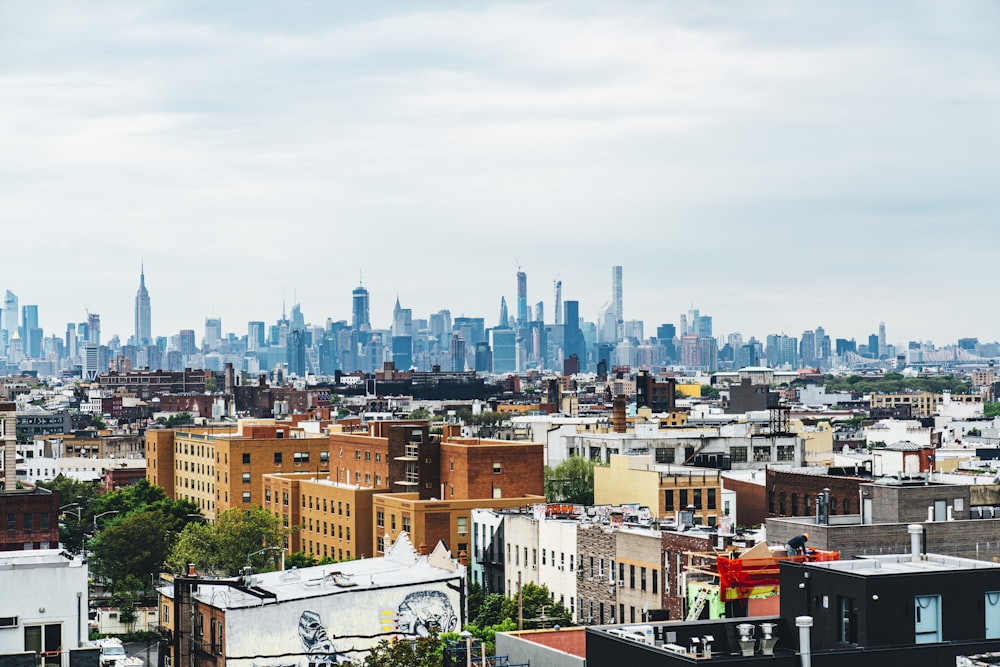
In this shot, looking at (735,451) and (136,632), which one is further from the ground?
(735,451)

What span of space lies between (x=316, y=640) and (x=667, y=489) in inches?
1730

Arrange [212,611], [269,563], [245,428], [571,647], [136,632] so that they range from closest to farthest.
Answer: [571,647] → [212,611] → [136,632] → [269,563] → [245,428]

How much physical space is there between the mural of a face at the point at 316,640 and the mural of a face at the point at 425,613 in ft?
11.0

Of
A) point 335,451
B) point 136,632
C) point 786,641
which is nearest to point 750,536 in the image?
point 786,641

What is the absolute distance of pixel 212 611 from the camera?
7669 cm

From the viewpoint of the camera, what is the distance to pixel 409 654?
65875 millimetres

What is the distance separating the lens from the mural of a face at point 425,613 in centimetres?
7900

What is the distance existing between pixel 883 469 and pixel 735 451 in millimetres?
17813

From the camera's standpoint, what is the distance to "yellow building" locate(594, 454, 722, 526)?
116 metres

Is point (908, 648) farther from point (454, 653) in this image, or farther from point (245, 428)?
point (245, 428)

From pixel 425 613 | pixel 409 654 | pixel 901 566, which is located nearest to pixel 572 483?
pixel 425 613

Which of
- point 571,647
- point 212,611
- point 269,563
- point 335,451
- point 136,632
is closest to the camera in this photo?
point 571,647

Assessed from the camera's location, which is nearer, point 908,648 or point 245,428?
point 908,648

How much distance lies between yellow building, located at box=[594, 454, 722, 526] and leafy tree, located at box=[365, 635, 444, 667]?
149 ft
